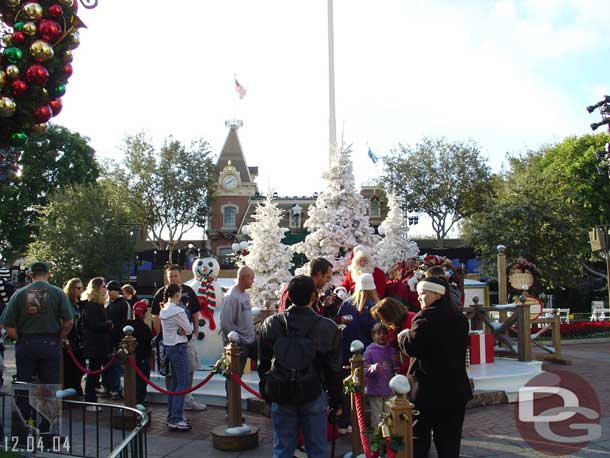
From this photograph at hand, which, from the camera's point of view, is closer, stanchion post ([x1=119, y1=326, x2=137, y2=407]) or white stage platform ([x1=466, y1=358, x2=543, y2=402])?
stanchion post ([x1=119, y1=326, x2=137, y2=407])

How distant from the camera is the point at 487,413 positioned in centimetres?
794

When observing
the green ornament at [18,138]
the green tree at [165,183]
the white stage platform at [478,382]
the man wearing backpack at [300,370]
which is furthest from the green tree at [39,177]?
the man wearing backpack at [300,370]

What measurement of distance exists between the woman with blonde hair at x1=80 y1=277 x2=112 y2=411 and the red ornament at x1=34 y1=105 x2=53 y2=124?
241 cm

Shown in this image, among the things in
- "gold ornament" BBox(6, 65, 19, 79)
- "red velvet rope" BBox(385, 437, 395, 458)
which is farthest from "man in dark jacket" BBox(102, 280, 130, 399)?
"red velvet rope" BBox(385, 437, 395, 458)

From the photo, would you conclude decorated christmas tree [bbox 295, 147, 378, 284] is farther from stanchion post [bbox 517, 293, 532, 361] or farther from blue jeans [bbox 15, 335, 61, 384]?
blue jeans [bbox 15, 335, 61, 384]

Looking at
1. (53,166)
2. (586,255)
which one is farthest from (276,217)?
(53,166)

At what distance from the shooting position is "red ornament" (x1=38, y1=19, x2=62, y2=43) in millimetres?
6516

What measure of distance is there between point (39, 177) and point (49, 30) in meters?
38.0

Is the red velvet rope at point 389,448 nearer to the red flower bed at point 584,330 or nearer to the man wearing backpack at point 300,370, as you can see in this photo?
the man wearing backpack at point 300,370

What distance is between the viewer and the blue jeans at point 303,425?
14.1 ft

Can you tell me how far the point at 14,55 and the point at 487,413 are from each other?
692cm

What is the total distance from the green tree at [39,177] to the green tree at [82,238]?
366 centimetres

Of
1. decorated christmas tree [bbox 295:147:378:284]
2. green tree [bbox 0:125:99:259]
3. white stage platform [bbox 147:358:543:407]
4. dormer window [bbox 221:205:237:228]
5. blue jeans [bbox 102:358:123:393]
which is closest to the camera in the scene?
white stage platform [bbox 147:358:543:407]

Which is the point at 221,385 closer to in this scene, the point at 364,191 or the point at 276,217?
the point at 276,217
